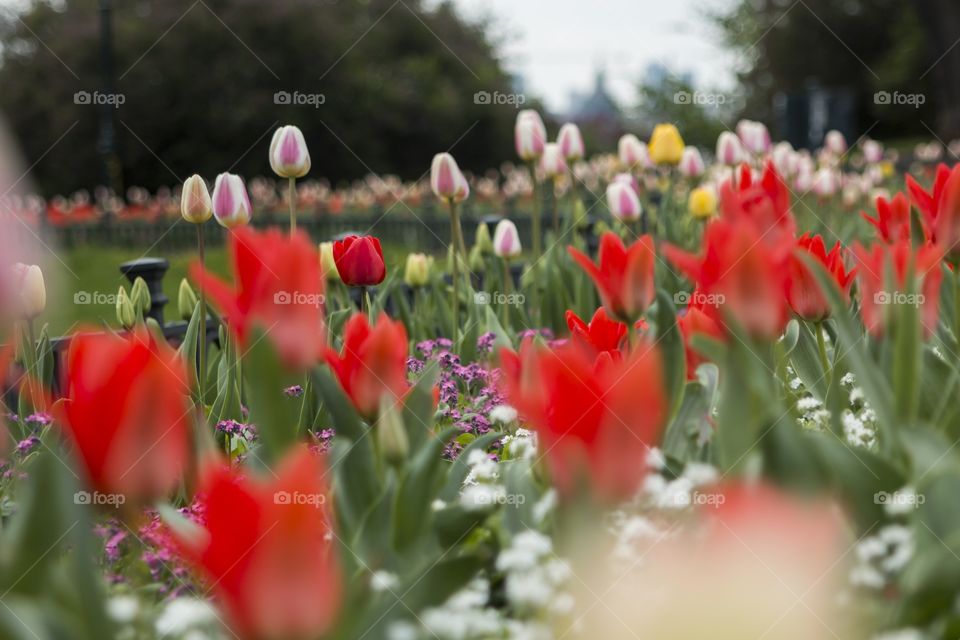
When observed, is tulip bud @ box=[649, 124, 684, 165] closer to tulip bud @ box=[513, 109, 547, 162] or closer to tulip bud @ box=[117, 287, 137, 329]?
tulip bud @ box=[513, 109, 547, 162]

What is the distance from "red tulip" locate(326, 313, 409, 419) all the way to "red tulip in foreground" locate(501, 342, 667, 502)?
20 cm

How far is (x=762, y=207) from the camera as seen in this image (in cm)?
138

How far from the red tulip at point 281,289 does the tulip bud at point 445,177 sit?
1681 mm

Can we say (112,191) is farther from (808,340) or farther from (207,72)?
(808,340)

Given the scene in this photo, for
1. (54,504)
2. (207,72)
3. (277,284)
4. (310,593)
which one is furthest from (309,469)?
(207,72)

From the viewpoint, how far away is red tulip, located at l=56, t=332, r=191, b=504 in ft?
3.07

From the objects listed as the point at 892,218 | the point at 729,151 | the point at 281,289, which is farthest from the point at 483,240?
the point at 281,289

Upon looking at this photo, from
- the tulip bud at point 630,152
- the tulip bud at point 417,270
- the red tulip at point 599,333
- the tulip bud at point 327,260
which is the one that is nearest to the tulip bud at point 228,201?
the tulip bud at point 327,260

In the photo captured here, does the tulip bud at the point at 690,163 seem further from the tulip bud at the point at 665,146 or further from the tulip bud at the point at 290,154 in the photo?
the tulip bud at the point at 290,154

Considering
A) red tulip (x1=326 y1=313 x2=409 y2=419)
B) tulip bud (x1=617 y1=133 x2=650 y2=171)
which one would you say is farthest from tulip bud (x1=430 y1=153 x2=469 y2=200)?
tulip bud (x1=617 y1=133 x2=650 y2=171)

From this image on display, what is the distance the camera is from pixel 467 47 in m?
29.3

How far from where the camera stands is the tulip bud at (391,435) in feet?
3.66

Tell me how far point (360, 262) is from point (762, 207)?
975 mm

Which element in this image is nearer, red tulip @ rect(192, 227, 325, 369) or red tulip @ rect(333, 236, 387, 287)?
red tulip @ rect(192, 227, 325, 369)
